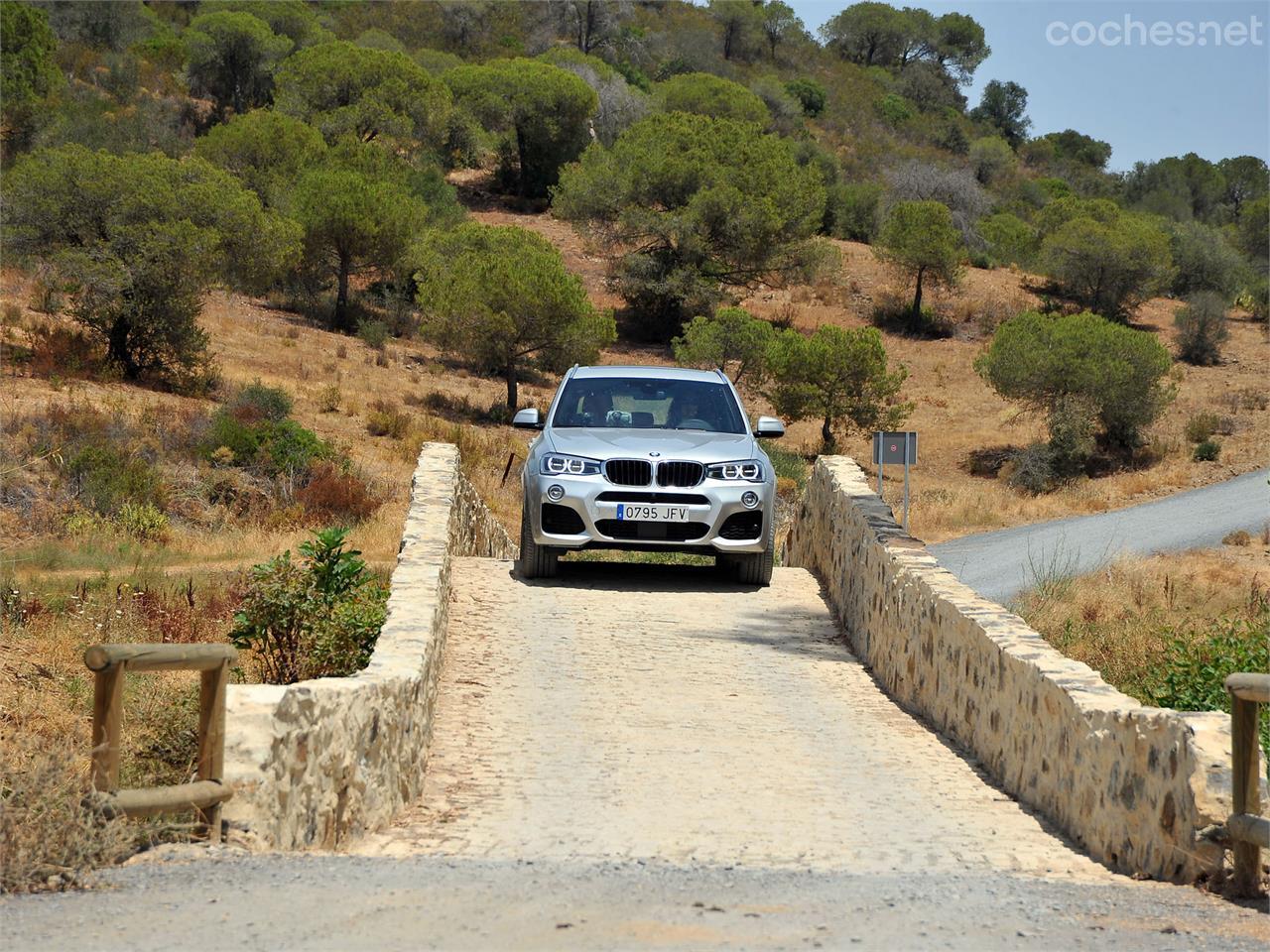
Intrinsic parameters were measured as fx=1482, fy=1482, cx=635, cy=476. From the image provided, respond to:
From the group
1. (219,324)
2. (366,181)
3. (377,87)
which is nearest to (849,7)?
(377,87)

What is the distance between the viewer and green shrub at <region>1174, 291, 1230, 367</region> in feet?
188

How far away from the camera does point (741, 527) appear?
12.0m

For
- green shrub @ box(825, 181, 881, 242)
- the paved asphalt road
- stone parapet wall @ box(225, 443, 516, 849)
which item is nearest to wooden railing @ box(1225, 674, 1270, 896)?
stone parapet wall @ box(225, 443, 516, 849)

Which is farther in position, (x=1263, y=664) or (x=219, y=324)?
(x=219, y=324)

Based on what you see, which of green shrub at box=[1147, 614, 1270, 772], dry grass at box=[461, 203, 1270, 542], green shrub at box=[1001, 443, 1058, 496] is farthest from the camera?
green shrub at box=[1001, 443, 1058, 496]

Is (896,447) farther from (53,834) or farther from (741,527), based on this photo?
(53,834)

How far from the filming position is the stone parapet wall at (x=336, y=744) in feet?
18.2

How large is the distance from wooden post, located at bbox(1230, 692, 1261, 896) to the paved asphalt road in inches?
558

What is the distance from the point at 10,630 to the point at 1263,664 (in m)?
9.92

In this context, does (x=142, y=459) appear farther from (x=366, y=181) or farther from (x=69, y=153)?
(x=366, y=181)

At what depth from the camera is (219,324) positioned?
43719mm

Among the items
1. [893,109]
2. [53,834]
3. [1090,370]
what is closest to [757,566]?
[53,834]

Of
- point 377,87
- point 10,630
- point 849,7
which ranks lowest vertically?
point 10,630

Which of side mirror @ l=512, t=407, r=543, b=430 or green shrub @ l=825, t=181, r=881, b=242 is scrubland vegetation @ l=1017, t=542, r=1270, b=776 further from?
green shrub @ l=825, t=181, r=881, b=242
